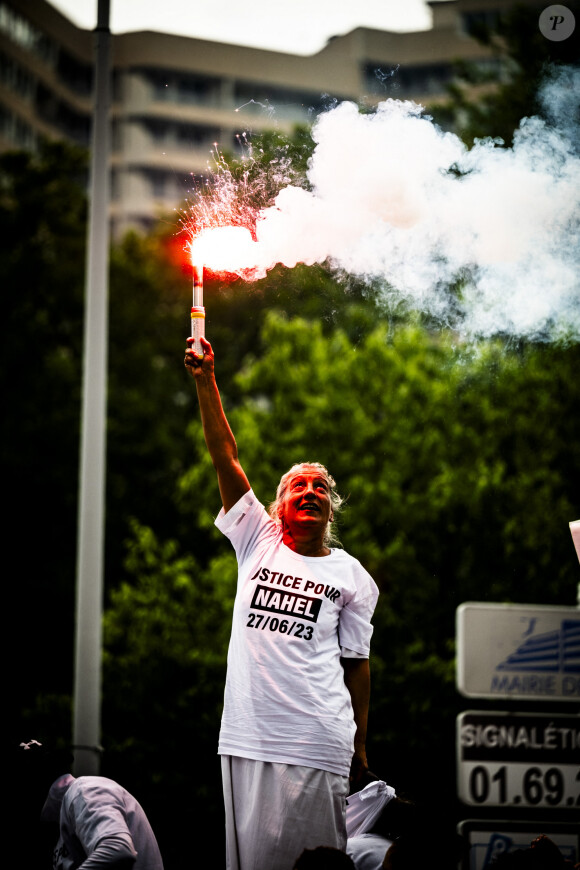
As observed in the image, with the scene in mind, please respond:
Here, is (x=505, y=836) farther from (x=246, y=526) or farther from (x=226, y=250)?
(x=226, y=250)

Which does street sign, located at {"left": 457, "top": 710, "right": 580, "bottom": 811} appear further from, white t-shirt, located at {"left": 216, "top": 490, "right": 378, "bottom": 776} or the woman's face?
the woman's face

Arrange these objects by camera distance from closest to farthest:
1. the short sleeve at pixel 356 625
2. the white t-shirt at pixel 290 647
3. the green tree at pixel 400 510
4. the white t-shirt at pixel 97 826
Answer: the white t-shirt at pixel 97 826
the white t-shirt at pixel 290 647
the short sleeve at pixel 356 625
the green tree at pixel 400 510

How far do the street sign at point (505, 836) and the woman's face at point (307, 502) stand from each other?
2.60 meters

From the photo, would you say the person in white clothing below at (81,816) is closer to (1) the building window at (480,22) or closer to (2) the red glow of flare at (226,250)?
(2) the red glow of flare at (226,250)

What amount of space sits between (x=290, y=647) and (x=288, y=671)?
89mm

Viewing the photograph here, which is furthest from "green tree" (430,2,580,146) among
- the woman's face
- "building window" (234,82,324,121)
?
the woman's face

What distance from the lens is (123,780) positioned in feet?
23.6

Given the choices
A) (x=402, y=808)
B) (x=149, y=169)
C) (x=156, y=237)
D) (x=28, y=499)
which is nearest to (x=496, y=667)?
(x=402, y=808)

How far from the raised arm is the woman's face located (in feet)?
0.61

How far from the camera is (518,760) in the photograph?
593 cm

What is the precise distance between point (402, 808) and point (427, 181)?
9.62 ft

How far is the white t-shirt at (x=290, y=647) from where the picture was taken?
3.80m

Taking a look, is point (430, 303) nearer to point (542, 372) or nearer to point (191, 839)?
point (542, 372)

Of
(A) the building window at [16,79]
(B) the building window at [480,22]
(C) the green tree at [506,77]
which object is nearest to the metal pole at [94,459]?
(C) the green tree at [506,77]
